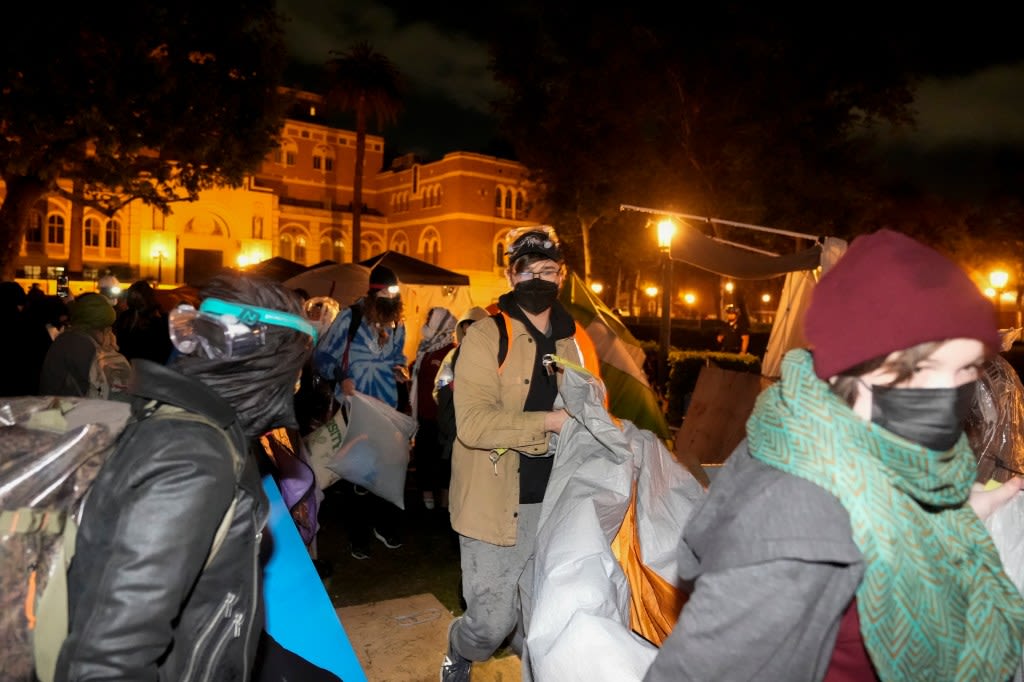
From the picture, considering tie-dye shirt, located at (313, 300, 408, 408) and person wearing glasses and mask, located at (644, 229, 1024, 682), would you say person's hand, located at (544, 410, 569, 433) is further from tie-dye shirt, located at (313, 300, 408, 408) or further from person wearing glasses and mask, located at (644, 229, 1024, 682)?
tie-dye shirt, located at (313, 300, 408, 408)

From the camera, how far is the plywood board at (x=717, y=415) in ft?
24.9

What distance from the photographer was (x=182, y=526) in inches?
55.8

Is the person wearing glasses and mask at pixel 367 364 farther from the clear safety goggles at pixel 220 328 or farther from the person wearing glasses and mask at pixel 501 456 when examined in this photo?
the clear safety goggles at pixel 220 328

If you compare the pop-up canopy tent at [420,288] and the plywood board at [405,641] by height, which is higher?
the pop-up canopy tent at [420,288]

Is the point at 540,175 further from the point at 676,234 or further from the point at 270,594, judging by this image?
the point at 270,594

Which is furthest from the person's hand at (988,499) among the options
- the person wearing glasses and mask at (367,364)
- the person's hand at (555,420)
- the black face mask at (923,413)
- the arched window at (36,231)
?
the arched window at (36,231)

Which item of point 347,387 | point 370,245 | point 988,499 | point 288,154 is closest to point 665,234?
point 347,387

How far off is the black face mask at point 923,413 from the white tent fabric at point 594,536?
90 centimetres

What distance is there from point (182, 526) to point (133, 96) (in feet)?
58.8

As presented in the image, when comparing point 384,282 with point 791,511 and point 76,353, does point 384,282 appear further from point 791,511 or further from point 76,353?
point 791,511

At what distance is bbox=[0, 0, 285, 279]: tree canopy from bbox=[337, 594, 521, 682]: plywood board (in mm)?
14767

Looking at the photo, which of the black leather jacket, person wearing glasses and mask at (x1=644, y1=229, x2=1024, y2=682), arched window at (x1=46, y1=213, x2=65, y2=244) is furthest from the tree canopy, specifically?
arched window at (x1=46, y1=213, x2=65, y2=244)

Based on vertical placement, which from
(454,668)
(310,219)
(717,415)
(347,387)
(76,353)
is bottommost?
(454,668)

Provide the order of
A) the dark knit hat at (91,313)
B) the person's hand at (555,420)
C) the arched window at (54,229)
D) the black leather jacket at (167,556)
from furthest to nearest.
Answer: the arched window at (54,229) < the dark knit hat at (91,313) < the person's hand at (555,420) < the black leather jacket at (167,556)
